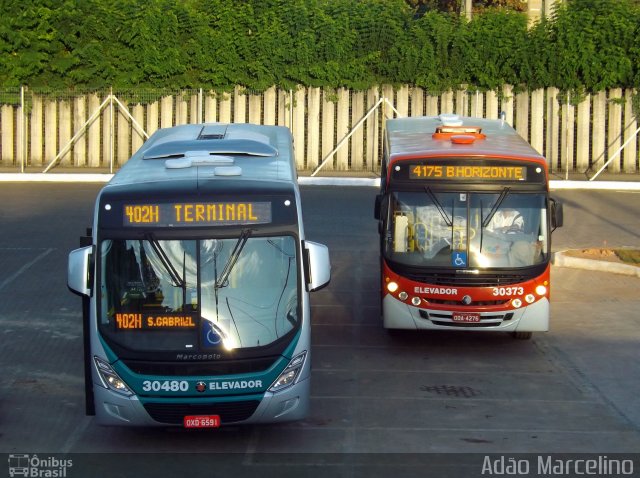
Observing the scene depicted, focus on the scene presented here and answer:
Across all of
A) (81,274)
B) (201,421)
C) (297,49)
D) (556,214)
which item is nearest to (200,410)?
(201,421)

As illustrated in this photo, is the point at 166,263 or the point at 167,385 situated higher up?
the point at 166,263

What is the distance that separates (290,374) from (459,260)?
432 centimetres

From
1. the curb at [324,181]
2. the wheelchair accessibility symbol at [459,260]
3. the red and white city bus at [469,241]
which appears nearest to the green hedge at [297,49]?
the curb at [324,181]

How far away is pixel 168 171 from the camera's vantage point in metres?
11.6

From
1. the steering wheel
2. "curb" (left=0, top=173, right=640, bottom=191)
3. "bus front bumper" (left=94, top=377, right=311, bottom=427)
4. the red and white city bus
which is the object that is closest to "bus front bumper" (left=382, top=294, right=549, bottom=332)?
the red and white city bus

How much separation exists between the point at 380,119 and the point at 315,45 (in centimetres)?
294

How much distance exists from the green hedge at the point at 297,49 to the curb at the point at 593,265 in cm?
1292

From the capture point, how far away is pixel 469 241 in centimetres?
1439

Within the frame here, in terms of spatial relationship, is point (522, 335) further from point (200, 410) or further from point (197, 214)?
point (197, 214)

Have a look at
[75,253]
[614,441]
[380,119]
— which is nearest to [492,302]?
[614,441]

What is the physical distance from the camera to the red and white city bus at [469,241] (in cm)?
Result: 1432

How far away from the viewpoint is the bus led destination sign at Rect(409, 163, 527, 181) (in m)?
14.4

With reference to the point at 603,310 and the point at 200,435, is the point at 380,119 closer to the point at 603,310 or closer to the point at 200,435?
the point at 603,310

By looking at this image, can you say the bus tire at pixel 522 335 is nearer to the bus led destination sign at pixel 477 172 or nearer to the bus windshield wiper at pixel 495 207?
the bus windshield wiper at pixel 495 207
